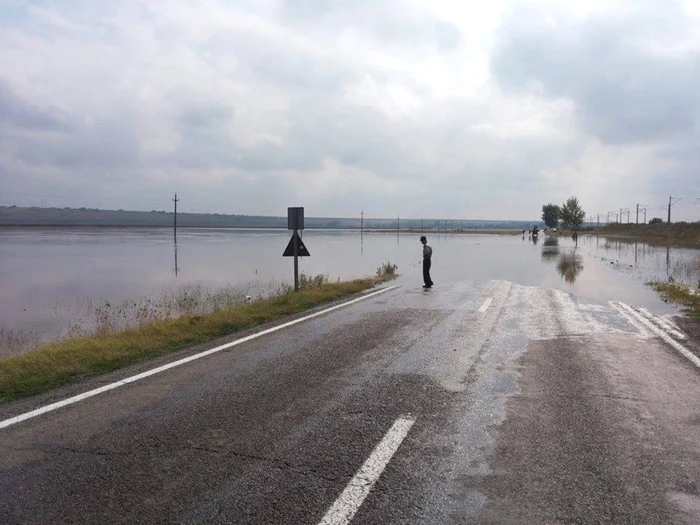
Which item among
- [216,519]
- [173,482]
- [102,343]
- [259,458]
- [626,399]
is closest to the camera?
[216,519]

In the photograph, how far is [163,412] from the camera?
5430 millimetres

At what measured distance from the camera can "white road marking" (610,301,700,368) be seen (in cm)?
797

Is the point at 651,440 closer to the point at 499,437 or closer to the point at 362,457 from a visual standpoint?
the point at 499,437

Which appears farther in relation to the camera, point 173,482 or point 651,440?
point 651,440

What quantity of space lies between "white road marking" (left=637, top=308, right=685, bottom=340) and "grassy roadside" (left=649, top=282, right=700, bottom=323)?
33.5 inches

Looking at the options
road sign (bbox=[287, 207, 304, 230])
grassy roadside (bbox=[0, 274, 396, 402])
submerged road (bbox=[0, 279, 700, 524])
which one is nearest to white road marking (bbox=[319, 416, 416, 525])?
submerged road (bbox=[0, 279, 700, 524])

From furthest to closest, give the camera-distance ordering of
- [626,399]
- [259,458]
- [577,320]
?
[577,320] < [626,399] < [259,458]

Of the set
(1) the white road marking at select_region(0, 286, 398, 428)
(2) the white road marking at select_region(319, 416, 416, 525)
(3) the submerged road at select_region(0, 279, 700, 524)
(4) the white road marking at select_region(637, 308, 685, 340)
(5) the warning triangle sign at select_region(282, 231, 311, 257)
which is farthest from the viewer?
(5) the warning triangle sign at select_region(282, 231, 311, 257)

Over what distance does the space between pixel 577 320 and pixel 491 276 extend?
37.4 feet

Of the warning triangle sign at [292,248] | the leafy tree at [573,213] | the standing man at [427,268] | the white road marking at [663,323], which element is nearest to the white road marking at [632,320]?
the white road marking at [663,323]

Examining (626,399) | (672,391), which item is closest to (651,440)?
(626,399)

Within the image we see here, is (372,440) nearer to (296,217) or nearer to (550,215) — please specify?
(296,217)

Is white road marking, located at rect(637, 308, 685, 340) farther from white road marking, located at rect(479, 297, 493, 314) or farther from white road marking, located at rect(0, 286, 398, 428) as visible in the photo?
white road marking, located at rect(0, 286, 398, 428)

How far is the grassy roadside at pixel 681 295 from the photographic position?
1309cm
